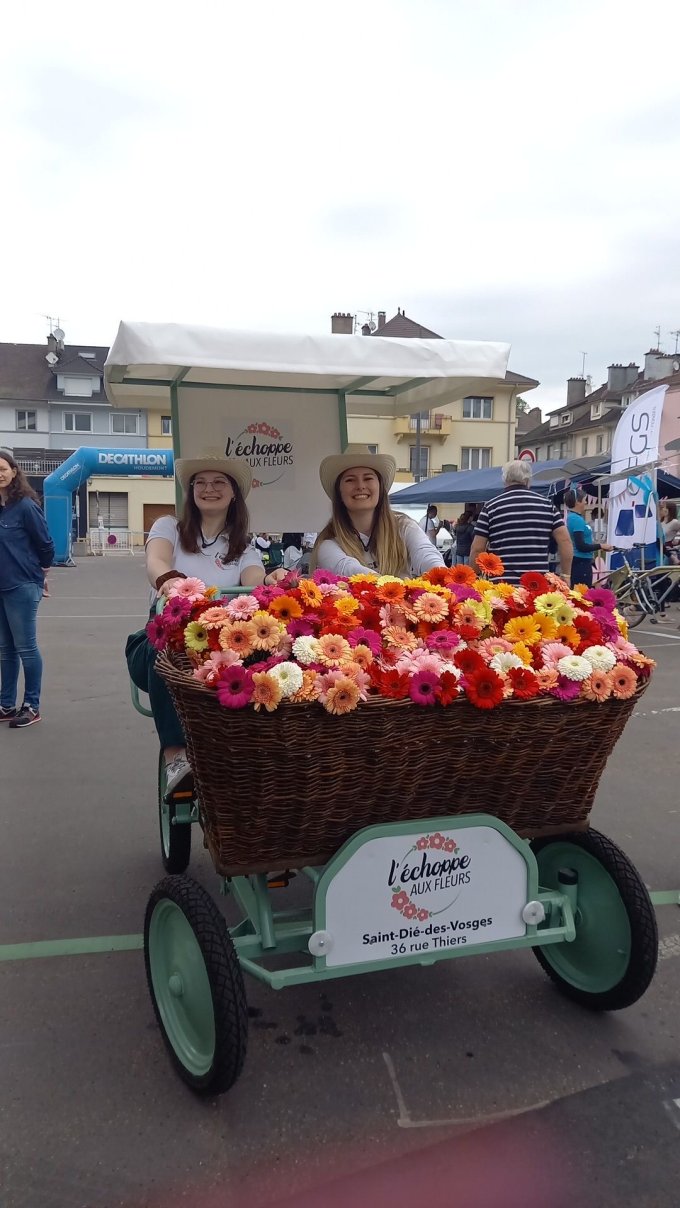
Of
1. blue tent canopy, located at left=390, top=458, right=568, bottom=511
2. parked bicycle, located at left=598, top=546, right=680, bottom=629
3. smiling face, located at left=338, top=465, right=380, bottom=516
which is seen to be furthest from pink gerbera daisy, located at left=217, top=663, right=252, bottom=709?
blue tent canopy, located at left=390, top=458, right=568, bottom=511

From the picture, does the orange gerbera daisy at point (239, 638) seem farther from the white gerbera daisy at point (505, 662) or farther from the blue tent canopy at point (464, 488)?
the blue tent canopy at point (464, 488)

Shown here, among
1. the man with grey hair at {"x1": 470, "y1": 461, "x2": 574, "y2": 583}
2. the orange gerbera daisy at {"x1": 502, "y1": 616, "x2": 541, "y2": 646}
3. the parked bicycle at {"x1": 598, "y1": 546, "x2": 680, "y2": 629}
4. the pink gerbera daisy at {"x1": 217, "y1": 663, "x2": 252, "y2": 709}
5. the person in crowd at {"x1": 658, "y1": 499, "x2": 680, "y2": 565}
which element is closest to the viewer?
the pink gerbera daisy at {"x1": 217, "y1": 663, "x2": 252, "y2": 709}

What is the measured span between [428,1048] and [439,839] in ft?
2.30

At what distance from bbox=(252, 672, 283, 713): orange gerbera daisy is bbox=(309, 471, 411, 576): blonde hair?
1.61 metres

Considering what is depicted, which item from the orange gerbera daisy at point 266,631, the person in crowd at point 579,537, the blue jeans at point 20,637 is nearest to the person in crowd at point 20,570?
the blue jeans at point 20,637

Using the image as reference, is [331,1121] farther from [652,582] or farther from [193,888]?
[652,582]

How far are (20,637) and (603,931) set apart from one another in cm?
454

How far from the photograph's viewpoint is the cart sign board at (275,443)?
438 centimetres

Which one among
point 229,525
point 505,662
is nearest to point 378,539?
point 229,525

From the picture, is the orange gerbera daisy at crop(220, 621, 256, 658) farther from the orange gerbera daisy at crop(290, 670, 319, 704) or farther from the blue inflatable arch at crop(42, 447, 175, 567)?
the blue inflatable arch at crop(42, 447, 175, 567)

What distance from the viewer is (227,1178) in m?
1.92

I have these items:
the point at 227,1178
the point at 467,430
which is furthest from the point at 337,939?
the point at 467,430

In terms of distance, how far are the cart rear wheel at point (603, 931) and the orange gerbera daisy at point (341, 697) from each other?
1014 mm

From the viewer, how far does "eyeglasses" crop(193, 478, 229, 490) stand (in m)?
3.47
